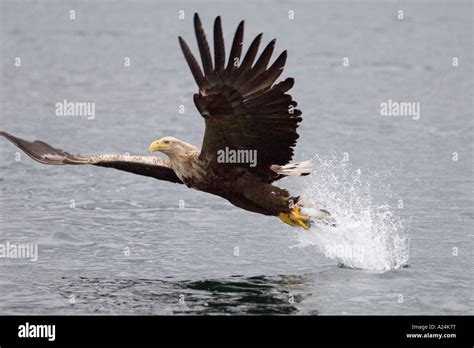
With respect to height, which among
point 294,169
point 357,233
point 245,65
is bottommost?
point 357,233

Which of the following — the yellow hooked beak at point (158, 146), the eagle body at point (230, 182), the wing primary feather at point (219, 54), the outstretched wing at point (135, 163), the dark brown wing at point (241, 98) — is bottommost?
the eagle body at point (230, 182)

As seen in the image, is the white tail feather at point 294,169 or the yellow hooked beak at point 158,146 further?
the white tail feather at point 294,169

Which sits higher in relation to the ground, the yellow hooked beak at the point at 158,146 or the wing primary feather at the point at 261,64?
the wing primary feather at the point at 261,64

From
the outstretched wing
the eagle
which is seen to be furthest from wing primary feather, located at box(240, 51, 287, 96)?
the outstretched wing

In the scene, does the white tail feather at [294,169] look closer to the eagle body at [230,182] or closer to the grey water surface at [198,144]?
the eagle body at [230,182]

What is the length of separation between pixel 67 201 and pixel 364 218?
179 inches

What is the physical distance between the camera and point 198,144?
18.4 m

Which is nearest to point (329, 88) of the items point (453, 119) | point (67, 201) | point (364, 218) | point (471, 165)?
point (453, 119)

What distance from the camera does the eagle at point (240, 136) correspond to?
10.6 meters

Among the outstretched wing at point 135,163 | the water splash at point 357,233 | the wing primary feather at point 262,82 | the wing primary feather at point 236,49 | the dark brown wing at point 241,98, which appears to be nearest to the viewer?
the wing primary feather at point 236,49

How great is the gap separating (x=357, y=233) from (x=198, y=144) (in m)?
6.56

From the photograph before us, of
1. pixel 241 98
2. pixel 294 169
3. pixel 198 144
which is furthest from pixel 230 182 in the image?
pixel 198 144

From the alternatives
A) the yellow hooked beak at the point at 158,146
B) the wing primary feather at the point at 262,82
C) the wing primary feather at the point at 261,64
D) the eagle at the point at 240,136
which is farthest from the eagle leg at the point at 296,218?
the wing primary feather at the point at 261,64

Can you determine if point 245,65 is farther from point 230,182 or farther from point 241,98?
point 230,182
